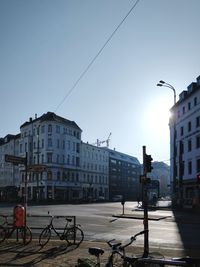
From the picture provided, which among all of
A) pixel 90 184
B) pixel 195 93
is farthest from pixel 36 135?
pixel 195 93

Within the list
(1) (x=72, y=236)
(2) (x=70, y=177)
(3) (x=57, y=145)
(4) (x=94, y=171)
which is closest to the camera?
(1) (x=72, y=236)

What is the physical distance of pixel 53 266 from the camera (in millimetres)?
11469

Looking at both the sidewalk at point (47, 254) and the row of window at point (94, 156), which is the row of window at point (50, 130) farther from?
the sidewalk at point (47, 254)

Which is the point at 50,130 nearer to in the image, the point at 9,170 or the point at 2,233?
the point at 9,170

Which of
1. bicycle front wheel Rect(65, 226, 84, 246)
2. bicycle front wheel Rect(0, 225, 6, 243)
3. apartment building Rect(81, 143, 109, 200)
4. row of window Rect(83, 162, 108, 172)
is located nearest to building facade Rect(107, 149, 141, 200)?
apartment building Rect(81, 143, 109, 200)

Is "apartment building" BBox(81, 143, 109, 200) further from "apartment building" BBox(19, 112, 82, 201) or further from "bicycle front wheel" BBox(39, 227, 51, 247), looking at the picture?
"bicycle front wheel" BBox(39, 227, 51, 247)

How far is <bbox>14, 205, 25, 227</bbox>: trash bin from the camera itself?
52.7ft

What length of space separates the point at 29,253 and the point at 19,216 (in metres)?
2.76

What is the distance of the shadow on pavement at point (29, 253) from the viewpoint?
476 inches

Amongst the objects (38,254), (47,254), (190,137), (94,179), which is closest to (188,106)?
(190,137)

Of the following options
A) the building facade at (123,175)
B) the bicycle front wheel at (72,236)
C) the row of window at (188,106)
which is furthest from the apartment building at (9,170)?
the bicycle front wheel at (72,236)

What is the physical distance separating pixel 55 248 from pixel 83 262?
600cm

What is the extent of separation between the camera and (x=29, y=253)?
13.6 metres

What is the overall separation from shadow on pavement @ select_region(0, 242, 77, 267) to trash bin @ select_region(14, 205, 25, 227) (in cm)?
79
